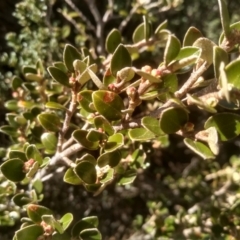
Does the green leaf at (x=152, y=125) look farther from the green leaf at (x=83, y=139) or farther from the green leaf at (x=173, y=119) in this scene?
the green leaf at (x=83, y=139)

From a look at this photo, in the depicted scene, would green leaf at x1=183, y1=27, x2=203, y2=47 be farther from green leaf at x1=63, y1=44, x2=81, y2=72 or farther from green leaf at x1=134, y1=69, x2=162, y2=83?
green leaf at x1=63, y1=44, x2=81, y2=72

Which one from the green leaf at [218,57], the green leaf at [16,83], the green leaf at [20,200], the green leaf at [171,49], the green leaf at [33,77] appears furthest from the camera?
the green leaf at [16,83]

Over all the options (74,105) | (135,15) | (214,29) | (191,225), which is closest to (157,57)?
(135,15)

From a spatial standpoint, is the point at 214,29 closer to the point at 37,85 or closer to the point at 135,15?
the point at 135,15

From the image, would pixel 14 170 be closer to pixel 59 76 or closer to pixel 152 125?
pixel 59 76

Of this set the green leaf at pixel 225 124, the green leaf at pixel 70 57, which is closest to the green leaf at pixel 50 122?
the green leaf at pixel 70 57

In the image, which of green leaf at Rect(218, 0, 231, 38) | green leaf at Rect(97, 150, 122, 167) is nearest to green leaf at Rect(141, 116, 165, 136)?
green leaf at Rect(97, 150, 122, 167)
